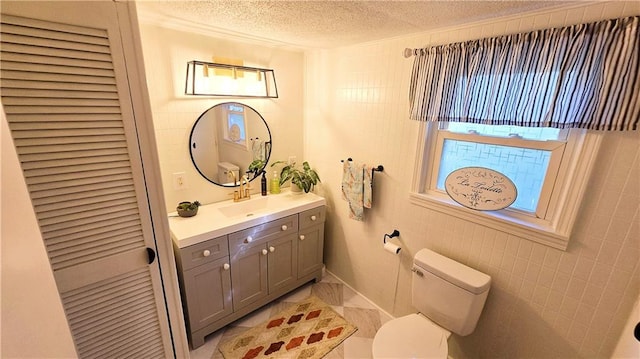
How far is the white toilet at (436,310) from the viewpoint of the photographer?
4.63ft

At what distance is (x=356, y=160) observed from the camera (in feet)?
6.98

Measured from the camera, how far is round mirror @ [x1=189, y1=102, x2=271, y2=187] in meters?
2.00

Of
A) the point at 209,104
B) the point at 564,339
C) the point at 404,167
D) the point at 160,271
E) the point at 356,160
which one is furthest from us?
the point at 356,160

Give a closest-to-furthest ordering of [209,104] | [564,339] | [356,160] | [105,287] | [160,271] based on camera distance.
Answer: [105,287] → [160,271] → [564,339] → [209,104] → [356,160]

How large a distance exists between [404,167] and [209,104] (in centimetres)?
152

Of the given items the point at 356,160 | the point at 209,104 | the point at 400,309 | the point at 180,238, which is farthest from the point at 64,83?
the point at 400,309

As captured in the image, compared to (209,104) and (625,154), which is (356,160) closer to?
(209,104)

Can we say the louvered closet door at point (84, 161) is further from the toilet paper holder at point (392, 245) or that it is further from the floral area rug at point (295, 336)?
the toilet paper holder at point (392, 245)

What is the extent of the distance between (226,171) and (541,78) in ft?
6.82

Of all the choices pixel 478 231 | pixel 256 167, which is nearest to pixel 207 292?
pixel 256 167

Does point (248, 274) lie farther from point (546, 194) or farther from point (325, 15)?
point (546, 194)

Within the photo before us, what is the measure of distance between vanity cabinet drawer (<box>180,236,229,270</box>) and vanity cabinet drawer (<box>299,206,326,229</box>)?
0.65m

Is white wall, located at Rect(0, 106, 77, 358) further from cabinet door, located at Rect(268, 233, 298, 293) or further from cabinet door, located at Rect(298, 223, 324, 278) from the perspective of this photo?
cabinet door, located at Rect(298, 223, 324, 278)

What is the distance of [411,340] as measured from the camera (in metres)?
1.46
